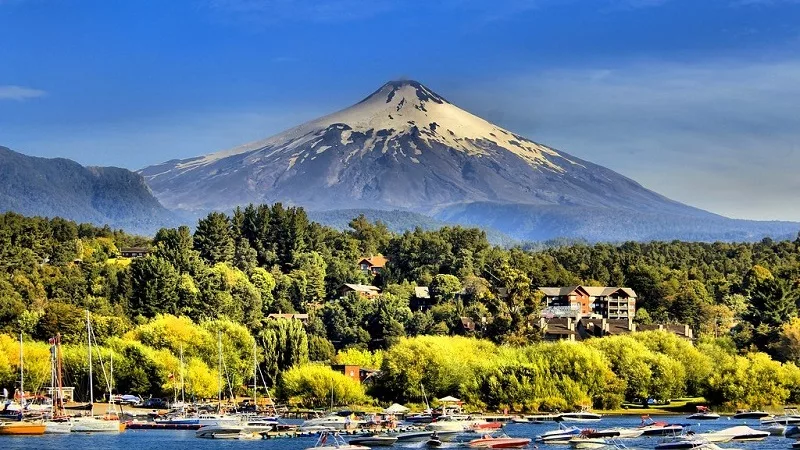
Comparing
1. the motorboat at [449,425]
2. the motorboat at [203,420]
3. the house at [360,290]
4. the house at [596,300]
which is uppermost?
the house at [360,290]

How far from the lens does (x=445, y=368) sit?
372 ft

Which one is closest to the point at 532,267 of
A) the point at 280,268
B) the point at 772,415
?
the point at 280,268

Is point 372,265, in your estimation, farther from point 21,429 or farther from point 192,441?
point 192,441

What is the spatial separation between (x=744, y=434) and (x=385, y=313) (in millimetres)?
60381

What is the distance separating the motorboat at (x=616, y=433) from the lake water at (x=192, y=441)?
110 cm

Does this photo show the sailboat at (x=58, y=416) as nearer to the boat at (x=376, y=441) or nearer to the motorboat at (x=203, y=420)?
the motorboat at (x=203, y=420)

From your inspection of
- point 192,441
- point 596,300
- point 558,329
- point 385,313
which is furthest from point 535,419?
point 596,300

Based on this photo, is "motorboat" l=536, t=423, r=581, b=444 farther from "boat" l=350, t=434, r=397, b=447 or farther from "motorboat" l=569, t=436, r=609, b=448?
"boat" l=350, t=434, r=397, b=447

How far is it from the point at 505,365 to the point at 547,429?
15.2m

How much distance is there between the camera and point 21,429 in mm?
95188

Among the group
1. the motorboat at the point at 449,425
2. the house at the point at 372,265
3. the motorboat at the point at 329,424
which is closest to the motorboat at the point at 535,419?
the motorboat at the point at 449,425

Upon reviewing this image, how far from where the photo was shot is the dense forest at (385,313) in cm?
11244

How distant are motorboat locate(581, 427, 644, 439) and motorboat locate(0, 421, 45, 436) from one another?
35905mm

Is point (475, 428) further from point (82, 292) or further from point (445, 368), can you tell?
point (82, 292)
